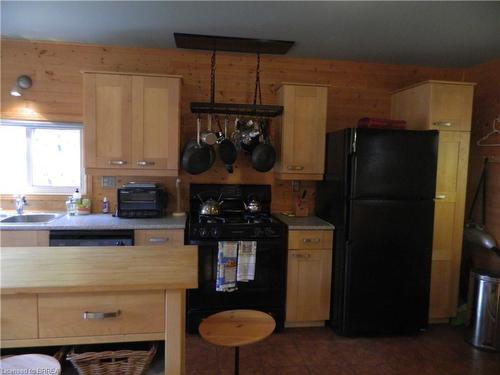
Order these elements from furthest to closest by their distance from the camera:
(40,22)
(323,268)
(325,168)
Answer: (325,168), (323,268), (40,22)

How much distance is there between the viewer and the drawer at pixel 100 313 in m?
1.26

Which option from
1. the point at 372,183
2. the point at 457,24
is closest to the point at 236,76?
the point at 372,183

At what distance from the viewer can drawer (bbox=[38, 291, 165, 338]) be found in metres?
1.26

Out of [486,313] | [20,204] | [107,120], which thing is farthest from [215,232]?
[486,313]

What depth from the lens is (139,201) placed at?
2.93 m

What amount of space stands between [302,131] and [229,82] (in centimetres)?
86

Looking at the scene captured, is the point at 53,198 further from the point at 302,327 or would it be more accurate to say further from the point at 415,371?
the point at 415,371

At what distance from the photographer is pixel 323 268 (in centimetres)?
292

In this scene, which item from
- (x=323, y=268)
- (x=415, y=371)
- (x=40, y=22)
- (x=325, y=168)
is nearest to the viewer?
(x=415, y=371)

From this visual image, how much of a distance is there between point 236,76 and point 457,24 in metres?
1.81

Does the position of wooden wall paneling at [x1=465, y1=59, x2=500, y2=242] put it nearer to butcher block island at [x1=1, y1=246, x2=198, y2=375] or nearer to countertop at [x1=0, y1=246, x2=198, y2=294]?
countertop at [x1=0, y1=246, x2=198, y2=294]

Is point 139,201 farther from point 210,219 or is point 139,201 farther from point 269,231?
point 269,231

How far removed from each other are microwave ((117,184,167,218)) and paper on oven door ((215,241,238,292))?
2.26ft

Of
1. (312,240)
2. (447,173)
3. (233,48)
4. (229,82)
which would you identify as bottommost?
(312,240)
